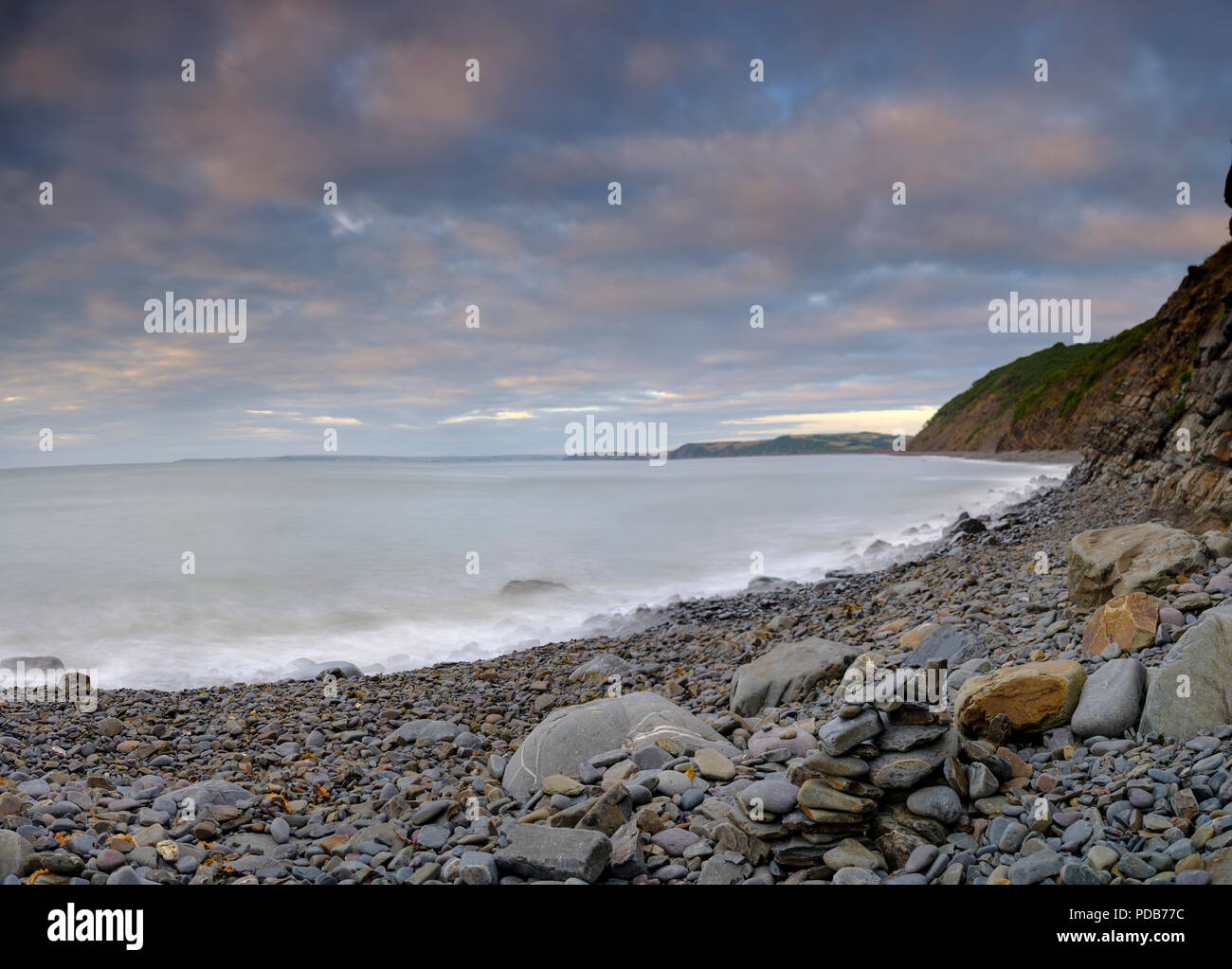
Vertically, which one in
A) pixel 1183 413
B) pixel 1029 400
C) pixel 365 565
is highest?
pixel 1029 400

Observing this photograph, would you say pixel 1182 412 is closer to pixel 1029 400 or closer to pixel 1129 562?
pixel 1129 562

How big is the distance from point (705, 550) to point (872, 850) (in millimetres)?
24233

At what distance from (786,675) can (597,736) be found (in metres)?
2.69

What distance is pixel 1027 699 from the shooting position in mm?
5238

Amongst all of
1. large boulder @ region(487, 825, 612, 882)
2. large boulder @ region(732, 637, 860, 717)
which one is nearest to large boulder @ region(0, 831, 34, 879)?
large boulder @ region(487, 825, 612, 882)

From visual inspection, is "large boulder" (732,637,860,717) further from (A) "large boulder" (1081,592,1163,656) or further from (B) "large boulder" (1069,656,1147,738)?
Answer: (B) "large boulder" (1069,656,1147,738)

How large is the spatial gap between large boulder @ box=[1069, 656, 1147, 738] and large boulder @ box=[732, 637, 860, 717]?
3.11 meters

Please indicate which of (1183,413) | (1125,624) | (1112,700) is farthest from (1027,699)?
(1183,413)

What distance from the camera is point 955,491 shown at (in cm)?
4625

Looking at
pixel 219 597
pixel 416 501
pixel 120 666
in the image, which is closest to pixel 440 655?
pixel 120 666

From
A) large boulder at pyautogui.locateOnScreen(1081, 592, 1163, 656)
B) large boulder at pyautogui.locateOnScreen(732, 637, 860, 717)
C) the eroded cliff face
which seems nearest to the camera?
large boulder at pyautogui.locateOnScreen(1081, 592, 1163, 656)

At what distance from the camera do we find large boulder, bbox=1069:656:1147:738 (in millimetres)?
4859

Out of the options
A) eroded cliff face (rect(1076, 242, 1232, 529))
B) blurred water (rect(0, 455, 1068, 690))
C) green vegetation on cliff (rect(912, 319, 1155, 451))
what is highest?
green vegetation on cliff (rect(912, 319, 1155, 451))
